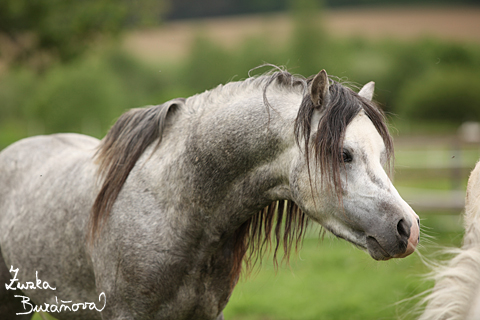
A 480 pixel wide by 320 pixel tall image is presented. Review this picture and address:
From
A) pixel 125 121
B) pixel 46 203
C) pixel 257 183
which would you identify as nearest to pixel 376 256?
pixel 257 183

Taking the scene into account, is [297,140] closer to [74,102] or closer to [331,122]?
[331,122]

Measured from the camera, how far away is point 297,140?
86.3 inches

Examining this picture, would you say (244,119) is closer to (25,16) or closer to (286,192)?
(286,192)

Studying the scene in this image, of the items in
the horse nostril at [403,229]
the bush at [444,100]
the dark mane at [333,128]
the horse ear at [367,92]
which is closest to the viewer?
the horse nostril at [403,229]

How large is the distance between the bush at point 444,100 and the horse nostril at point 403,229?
27.8 metres

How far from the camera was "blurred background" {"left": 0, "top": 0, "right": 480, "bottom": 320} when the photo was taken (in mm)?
5816

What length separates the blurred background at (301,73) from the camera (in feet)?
19.1

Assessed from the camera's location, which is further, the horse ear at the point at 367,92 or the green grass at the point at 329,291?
the green grass at the point at 329,291

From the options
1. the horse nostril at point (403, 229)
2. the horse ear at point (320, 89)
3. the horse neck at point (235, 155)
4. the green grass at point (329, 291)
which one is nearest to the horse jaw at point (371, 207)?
the horse nostril at point (403, 229)

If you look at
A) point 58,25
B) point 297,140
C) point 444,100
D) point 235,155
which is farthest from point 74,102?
point 297,140

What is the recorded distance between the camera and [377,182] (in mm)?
2025

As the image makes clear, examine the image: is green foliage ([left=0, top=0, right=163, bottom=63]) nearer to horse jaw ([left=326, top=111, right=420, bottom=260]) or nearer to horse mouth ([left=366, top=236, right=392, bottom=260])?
horse jaw ([left=326, top=111, right=420, bottom=260])

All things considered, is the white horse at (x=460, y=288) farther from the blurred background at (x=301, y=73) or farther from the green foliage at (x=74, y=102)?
the green foliage at (x=74, y=102)

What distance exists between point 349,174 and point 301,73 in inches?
1141
